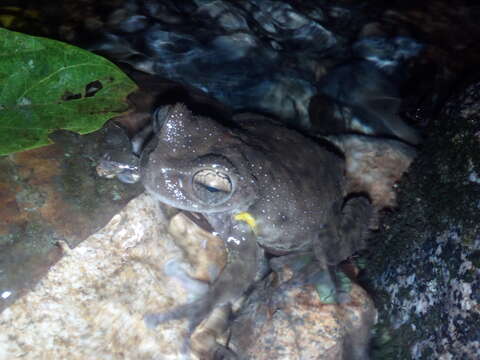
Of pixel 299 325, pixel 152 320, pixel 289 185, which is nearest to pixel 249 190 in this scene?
pixel 289 185

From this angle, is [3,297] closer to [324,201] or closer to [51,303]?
[51,303]

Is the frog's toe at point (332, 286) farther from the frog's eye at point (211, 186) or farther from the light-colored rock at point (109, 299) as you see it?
the frog's eye at point (211, 186)

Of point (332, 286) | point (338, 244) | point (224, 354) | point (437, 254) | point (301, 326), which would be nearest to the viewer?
point (437, 254)

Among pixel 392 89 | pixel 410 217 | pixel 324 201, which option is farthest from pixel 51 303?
pixel 392 89

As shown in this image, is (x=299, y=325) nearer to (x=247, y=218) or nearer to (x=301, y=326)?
(x=301, y=326)

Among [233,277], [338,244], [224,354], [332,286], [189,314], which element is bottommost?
[224,354]

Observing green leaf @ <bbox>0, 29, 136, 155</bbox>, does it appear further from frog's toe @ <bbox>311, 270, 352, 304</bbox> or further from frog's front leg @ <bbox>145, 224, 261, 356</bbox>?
frog's toe @ <bbox>311, 270, 352, 304</bbox>
